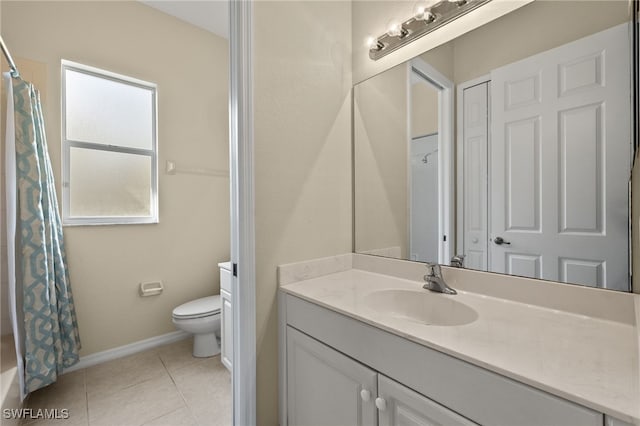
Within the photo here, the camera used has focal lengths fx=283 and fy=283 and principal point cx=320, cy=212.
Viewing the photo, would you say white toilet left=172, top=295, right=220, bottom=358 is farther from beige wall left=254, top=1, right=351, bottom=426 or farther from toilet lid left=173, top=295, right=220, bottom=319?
beige wall left=254, top=1, right=351, bottom=426

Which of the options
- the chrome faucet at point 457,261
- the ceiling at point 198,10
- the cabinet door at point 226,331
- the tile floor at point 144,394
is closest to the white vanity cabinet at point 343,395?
the chrome faucet at point 457,261

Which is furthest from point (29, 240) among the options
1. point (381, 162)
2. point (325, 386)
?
point (381, 162)

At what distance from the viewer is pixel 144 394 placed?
1.68 meters

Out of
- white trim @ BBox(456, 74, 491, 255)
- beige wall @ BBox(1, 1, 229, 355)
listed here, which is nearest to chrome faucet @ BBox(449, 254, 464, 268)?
white trim @ BBox(456, 74, 491, 255)

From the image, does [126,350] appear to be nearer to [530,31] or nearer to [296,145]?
[296,145]

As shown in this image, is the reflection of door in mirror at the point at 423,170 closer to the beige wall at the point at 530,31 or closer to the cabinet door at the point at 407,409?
the beige wall at the point at 530,31

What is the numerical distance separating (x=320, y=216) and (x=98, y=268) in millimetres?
1746

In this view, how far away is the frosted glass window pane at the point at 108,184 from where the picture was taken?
202cm

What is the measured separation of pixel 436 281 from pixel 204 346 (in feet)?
5.92

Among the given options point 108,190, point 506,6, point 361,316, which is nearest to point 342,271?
point 361,316

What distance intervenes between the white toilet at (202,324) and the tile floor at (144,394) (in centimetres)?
7

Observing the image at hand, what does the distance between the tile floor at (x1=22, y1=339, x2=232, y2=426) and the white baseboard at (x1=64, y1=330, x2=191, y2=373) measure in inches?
1.8

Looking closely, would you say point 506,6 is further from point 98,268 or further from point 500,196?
Result: point 98,268

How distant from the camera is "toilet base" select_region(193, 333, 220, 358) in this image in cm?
211
